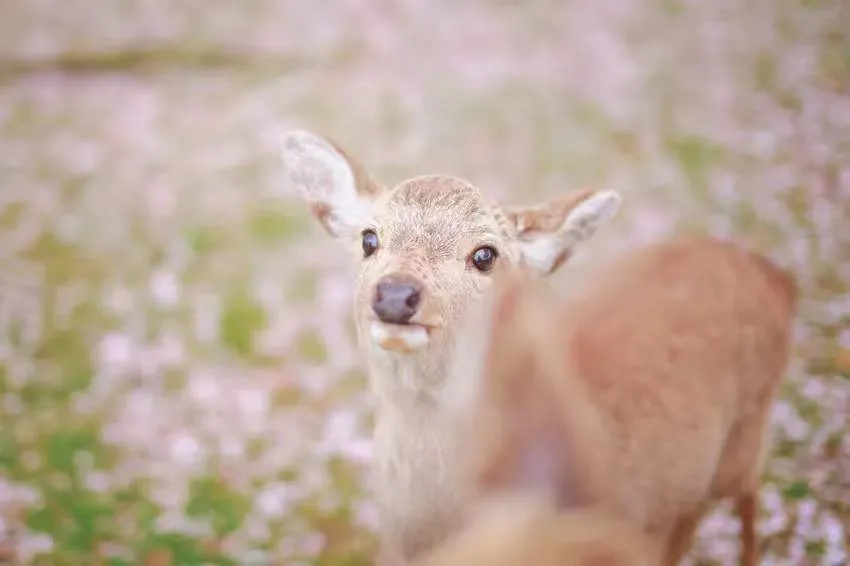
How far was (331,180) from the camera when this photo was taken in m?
1.39

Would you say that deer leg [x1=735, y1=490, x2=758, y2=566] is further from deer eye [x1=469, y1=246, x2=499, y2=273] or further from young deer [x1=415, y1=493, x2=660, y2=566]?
deer eye [x1=469, y1=246, x2=499, y2=273]

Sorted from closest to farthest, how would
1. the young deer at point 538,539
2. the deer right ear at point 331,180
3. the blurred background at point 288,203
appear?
the young deer at point 538,539, the deer right ear at point 331,180, the blurred background at point 288,203

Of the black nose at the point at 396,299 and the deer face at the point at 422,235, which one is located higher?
the deer face at the point at 422,235

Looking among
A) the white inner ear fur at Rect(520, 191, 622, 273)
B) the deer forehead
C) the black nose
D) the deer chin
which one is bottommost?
the deer chin

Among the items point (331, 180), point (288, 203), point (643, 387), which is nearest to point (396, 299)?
point (331, 180)

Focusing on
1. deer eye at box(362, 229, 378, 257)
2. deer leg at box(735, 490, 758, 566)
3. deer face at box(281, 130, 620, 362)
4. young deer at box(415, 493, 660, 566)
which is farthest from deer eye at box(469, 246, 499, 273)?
deer leg at box(735, 490, 758, 566)

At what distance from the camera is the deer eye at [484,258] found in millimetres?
1298

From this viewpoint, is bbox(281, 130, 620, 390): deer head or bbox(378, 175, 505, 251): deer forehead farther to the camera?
bbox(378, 175, 505, 251): deer forehead

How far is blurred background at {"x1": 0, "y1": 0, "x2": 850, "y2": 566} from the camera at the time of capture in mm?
2027

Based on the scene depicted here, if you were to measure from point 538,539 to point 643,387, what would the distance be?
48cm

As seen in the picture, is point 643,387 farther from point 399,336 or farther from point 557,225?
point 399,336

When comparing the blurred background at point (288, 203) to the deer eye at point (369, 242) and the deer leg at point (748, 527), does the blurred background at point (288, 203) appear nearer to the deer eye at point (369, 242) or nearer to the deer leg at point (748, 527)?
the deer leg at point (748, 527)

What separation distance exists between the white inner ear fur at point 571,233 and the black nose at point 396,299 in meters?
0.29

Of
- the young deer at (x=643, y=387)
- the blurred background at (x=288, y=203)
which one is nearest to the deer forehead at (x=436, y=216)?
the young deer at (x=643, y=387)
